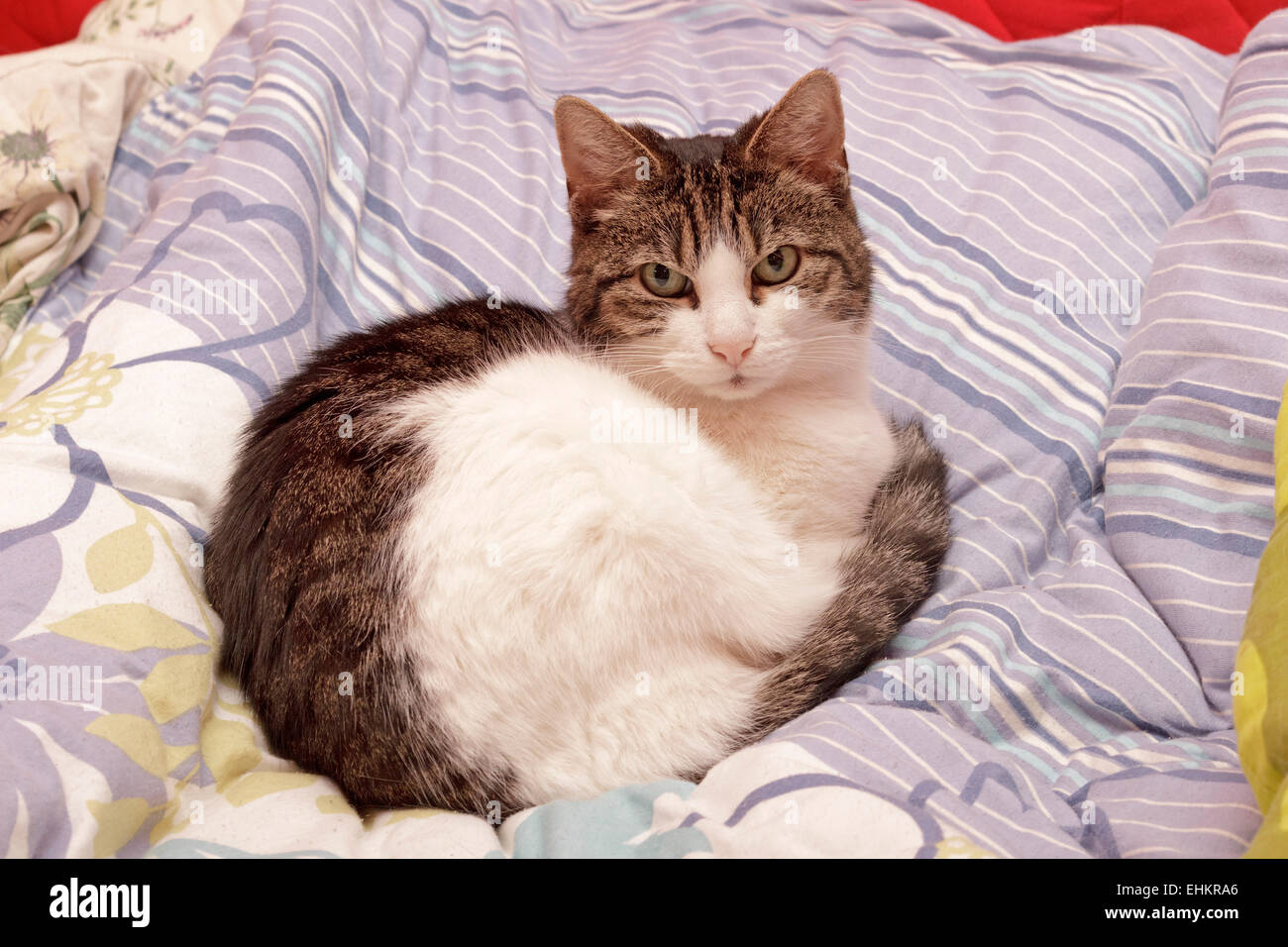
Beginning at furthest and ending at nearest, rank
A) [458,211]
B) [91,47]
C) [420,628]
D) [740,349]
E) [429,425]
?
1. [91,47]
2. [458,211]
3. [740,349]
4. [429,425]
5. [420,628]

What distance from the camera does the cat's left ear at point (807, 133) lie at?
1504mm

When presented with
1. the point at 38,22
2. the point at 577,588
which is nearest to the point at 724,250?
the point at 577,588

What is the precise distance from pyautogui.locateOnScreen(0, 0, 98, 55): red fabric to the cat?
213 centimetres

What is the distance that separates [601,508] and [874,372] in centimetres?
97

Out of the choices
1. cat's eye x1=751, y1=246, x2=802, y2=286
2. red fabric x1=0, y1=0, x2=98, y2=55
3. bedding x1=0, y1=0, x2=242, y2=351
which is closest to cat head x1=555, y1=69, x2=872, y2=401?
cat's eye x1=751, y1=246, x2=802, y2=286

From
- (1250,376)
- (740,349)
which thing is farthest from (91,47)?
(1250,376)

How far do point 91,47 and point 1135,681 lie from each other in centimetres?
280

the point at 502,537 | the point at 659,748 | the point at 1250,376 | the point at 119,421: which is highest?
the point at 1250,376

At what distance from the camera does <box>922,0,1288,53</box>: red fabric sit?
104 inches

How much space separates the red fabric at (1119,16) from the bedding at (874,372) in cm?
23

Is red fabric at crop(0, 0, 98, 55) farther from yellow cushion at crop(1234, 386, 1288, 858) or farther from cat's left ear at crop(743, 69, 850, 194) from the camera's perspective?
yellow cushion at crop(1234, 386, 1288, 858)

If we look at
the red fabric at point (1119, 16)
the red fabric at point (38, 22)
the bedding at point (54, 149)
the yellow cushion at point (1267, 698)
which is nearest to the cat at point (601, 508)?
the yellow cushion at point (1267, 698)

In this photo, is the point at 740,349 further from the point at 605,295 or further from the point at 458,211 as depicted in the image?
the point at 458,211
